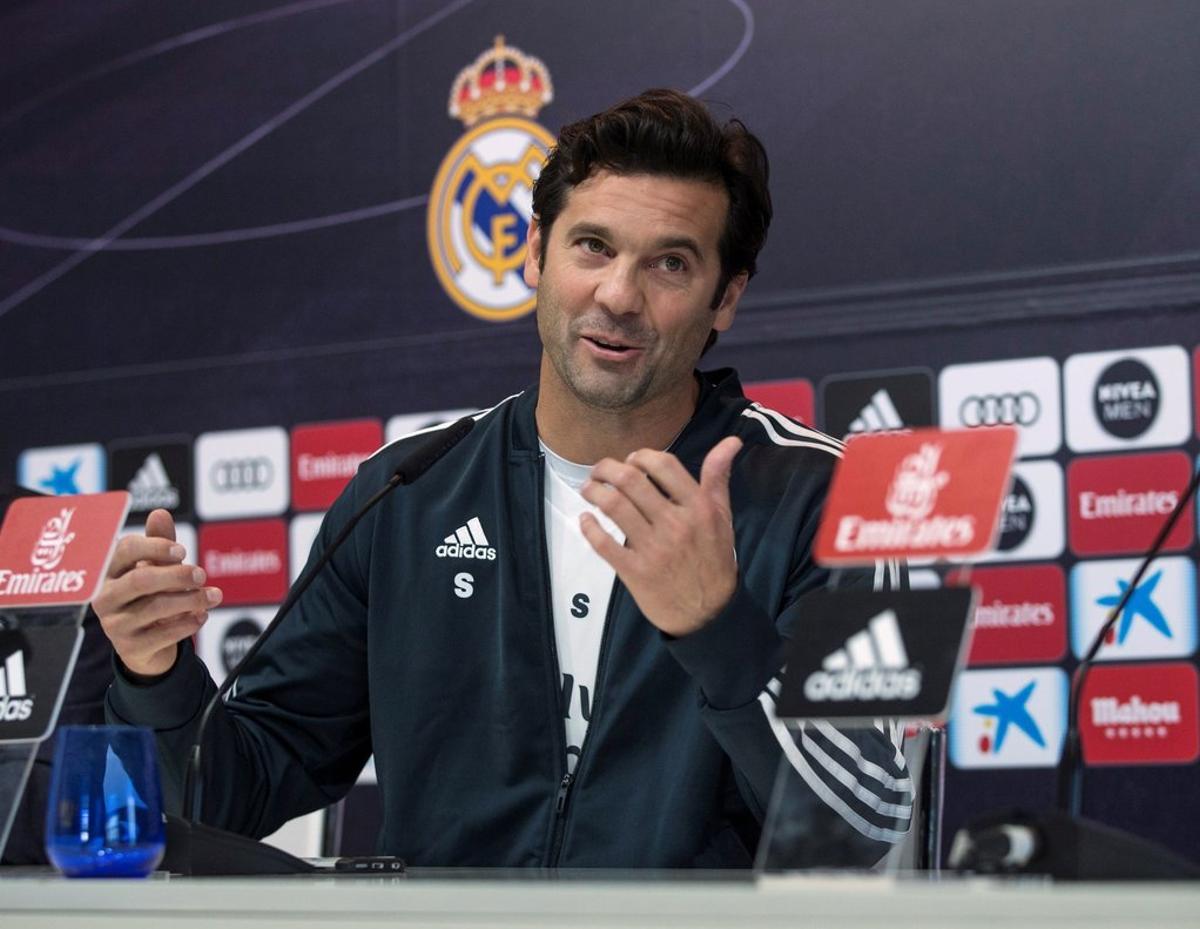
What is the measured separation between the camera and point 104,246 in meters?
3.12

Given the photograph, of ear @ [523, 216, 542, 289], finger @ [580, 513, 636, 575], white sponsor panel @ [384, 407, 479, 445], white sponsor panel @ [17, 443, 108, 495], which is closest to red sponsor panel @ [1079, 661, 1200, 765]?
ear @ [523, 216, 542, 289]

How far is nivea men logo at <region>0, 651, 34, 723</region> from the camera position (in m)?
1.32

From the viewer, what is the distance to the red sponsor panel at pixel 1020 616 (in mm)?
2385

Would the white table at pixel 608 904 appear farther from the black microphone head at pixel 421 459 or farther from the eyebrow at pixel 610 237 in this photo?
the eyebrow at pixel 610 237

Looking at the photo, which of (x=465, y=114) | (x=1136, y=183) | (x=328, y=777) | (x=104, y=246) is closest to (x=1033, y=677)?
(x=1136, y=183)

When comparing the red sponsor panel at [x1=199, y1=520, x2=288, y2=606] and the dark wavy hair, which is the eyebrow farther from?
the red sponsor panel at [x1=199, y1=520, x2=288, y2=606]

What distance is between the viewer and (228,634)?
9.62ft

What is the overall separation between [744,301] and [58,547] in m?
1.44

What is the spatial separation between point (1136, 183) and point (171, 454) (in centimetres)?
164

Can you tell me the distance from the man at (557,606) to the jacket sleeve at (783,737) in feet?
0.06

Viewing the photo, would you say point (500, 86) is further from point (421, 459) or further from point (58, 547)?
point (58, 547)

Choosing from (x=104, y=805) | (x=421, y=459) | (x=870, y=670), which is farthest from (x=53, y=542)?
(x=870, y=670)

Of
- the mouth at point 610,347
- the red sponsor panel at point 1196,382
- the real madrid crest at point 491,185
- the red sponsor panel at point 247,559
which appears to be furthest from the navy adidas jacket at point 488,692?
the red sponsor panel at point 247,559

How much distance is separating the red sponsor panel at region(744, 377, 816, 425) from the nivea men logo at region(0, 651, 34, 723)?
4.72 ft
